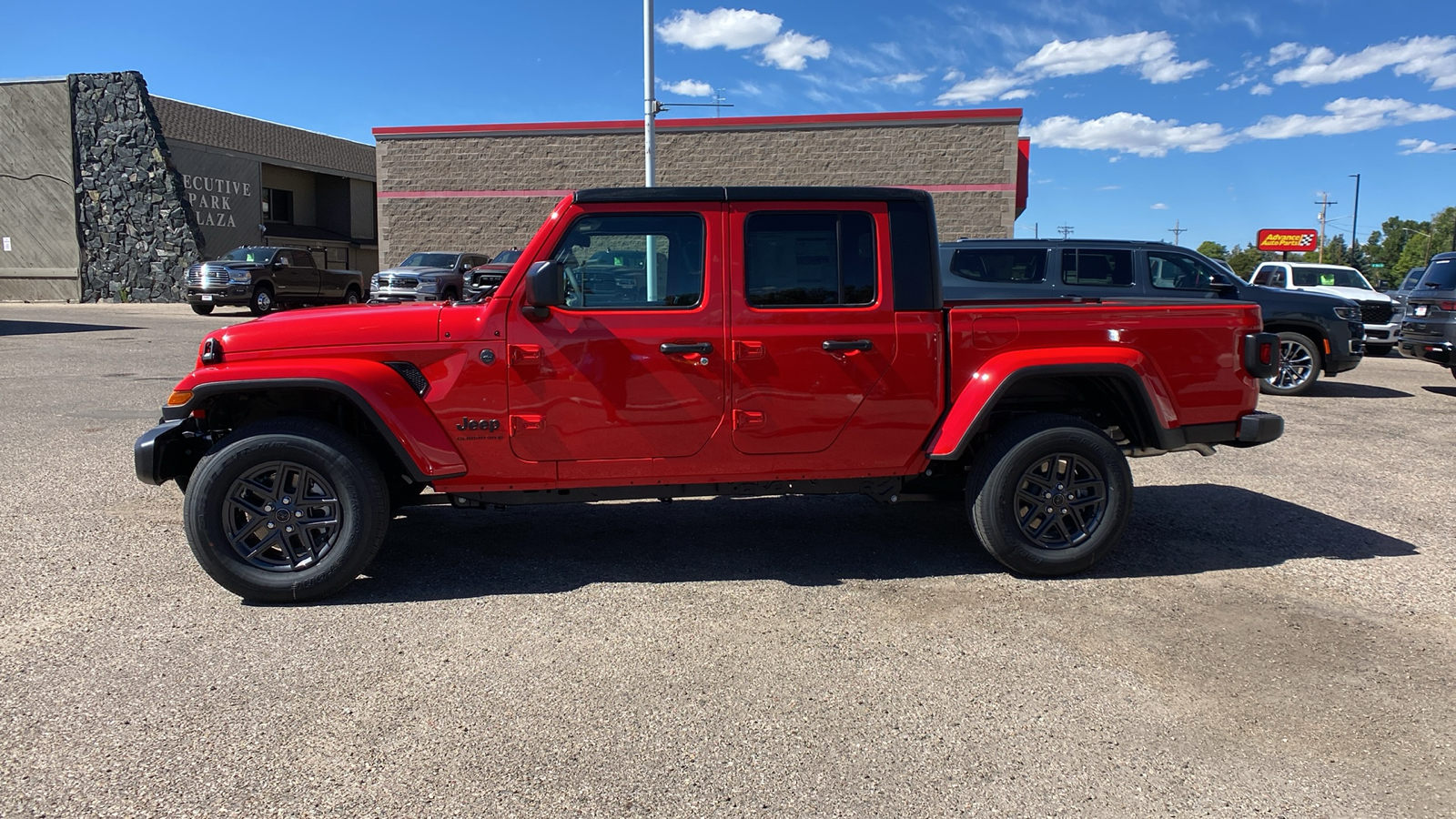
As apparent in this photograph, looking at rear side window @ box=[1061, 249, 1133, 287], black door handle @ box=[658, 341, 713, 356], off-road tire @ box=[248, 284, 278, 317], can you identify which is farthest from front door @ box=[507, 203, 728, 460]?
off-road tire @ box=[248, 284, 278, 317]

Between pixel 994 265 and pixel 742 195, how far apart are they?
7570 millimetres

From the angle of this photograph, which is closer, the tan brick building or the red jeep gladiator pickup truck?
the red jeep gladiator pickup truck

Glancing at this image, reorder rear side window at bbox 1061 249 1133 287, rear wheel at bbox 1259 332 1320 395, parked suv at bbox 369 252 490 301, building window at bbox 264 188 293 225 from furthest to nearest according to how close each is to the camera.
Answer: building window at bbox 264 188 293 225 → parked suv at bbox 369 252 490 301 → rear wheel at bbox 1259 332 1320 395 → rear side window at bbox 1061 249 1133 287

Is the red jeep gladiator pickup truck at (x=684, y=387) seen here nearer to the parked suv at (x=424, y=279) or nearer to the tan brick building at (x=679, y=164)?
the parked suv at (x=424, y=279)

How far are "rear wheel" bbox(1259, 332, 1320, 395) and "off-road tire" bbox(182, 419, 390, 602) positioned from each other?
11.3 metres

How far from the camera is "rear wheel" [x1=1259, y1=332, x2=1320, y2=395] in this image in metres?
11.9

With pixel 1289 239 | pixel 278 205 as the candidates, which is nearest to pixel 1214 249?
pixel 1289 239

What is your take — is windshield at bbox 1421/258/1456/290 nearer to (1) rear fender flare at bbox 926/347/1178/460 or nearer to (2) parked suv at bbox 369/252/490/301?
(1) rear fender flare at bbox 926/347/1178/460

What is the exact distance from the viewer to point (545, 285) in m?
4.19

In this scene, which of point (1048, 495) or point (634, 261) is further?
point (1048, 495)

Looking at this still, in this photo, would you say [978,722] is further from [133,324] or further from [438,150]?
[438,150]

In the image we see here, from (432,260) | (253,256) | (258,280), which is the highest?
(253,256)

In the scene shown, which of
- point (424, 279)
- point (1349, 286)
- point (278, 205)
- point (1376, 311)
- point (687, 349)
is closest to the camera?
point (687, 349)

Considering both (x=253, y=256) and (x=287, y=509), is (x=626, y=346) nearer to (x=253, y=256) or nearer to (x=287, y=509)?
(x=287, y=509)
